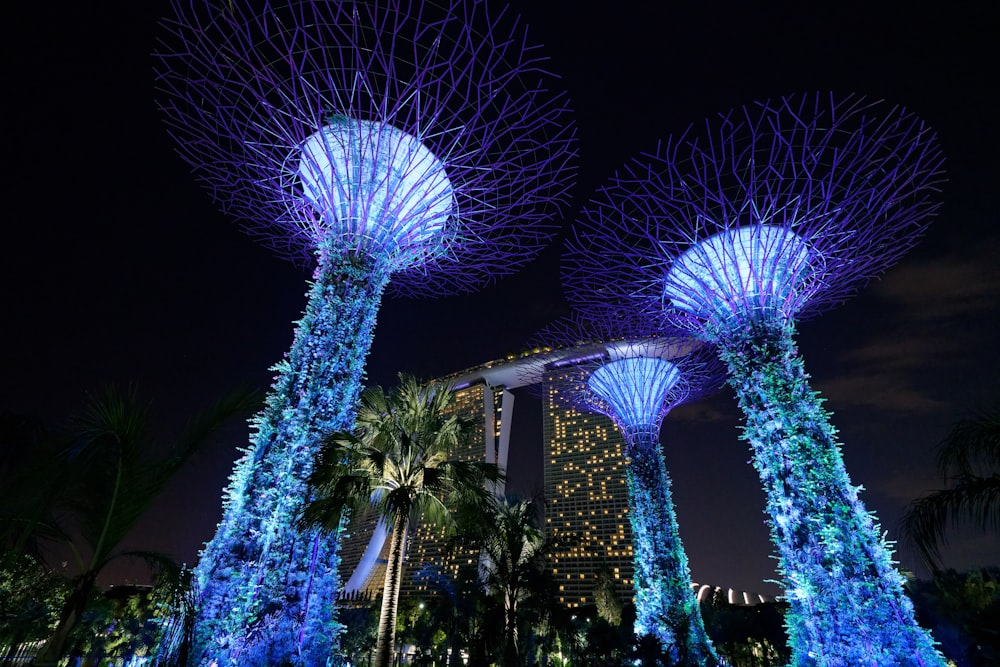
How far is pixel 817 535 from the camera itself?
965cm

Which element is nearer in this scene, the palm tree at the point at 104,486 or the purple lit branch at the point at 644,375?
the palm tree at the point at 104,486

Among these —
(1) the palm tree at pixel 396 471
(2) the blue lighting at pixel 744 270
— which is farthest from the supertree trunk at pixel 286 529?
(2) the blue lighting at pixel 744 270

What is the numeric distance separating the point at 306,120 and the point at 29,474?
8.75m

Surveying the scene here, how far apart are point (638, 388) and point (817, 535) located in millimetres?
11822

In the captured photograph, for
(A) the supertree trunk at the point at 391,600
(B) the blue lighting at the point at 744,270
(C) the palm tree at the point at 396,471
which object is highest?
(B) the blue lighting at the point at 744,270

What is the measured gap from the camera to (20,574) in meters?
7.46

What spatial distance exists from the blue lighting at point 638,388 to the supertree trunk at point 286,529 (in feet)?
45.4

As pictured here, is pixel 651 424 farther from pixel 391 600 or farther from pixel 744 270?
pixel 391 600

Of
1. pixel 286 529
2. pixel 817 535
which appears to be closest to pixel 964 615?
pixel 817 535

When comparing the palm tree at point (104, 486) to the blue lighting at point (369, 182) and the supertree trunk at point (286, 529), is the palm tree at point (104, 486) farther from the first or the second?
the blue lighting at point (369, 182)

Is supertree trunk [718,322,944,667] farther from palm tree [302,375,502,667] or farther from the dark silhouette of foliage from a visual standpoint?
palm tree [302,375,502,667]

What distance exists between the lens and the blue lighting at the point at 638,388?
20984 mm

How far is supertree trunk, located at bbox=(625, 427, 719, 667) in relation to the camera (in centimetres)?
1599

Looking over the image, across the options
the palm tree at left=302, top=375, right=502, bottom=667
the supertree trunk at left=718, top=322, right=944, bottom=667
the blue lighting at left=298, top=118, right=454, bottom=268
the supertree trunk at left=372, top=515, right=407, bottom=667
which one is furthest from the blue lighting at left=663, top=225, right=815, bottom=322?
the supertree trunk at left=372, top=515, right=407, bottom=667
